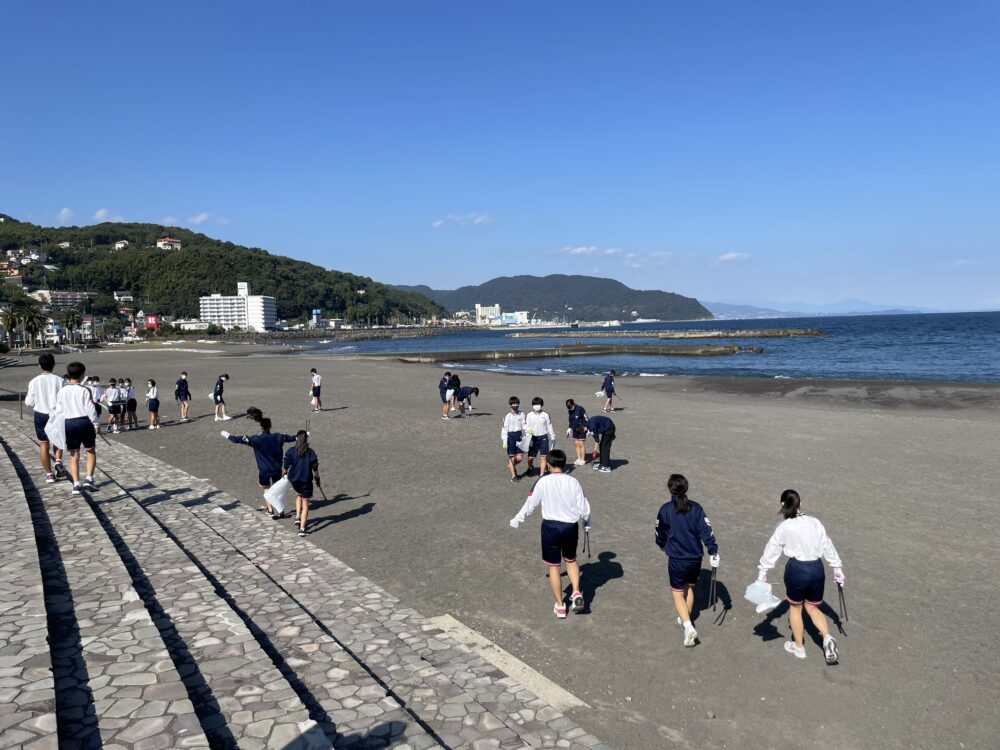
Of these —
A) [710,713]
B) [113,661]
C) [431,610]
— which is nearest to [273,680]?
[113,661]

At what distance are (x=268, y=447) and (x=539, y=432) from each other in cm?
504

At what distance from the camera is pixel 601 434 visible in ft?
41.5

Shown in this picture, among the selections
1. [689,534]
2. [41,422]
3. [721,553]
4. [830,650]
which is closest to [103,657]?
[689,534]

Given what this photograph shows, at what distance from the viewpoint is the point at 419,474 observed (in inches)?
513

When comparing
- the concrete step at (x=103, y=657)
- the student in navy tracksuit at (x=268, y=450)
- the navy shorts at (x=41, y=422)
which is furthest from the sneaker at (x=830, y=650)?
the navy shorts at (x=41, y=422)

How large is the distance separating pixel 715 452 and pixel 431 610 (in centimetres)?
1052

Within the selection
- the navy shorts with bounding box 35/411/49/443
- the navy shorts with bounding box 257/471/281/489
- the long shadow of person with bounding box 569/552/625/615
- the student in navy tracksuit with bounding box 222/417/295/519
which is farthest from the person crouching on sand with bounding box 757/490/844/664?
the navy shorts with bounding box 35/411/49/443

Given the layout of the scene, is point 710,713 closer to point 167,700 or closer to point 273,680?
point 273,680

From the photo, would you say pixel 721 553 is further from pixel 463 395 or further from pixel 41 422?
pixel 463 395

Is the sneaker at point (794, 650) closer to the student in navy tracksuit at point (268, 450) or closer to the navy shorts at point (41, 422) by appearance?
the student in navy tracksuit at point (268, 450)

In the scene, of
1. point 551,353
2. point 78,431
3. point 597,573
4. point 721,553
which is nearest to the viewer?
point 597,573

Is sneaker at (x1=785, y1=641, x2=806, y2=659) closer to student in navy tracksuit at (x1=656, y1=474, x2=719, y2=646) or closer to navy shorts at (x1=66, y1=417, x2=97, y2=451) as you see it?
student in navy tracksuit at (x1=656, y1=474, x2=719, y2=646)

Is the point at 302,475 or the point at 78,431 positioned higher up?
the point at 78,431

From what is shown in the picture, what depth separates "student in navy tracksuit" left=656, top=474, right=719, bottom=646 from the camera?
19.4ft
